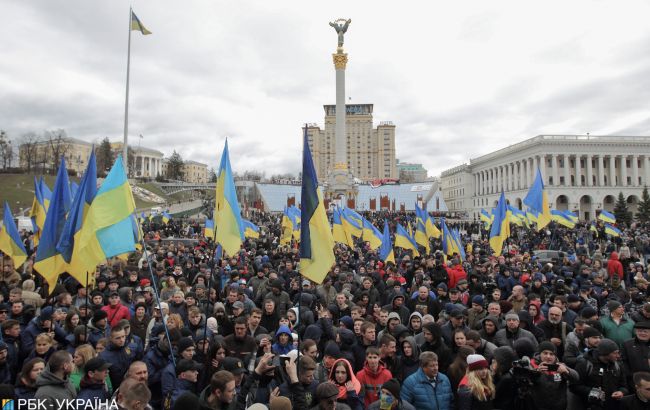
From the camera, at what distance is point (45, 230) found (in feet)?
20.9

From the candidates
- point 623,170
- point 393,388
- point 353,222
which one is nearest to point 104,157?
point 353,222

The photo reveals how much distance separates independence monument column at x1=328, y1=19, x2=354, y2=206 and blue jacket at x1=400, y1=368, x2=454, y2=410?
54263 mm

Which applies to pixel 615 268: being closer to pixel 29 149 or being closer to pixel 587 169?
pixel 587 169

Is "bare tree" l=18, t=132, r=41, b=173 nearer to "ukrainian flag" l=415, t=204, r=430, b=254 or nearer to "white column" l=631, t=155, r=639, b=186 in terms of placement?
"ukrainian flag" l=415, t=204, r=430, b=254

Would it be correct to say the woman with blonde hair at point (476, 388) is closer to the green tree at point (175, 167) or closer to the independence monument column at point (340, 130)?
the independence monument column at point (340, 130)

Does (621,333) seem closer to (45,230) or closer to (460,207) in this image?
(45,230)

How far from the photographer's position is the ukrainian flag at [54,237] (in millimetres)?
6097

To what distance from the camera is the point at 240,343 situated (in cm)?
529

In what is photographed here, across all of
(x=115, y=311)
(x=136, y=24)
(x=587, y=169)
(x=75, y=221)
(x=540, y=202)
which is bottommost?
(x=115, y=311)

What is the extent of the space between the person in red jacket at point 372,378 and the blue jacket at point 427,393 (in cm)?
29

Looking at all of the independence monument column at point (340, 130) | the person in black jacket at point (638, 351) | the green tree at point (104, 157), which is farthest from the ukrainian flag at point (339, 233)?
the green tree at point (104, 157)

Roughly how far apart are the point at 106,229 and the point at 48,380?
7.44 feet

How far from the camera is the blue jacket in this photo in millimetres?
4047

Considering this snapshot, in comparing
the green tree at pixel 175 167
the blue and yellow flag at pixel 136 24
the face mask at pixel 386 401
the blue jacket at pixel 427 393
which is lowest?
the blue jacket at pixel 427 393
